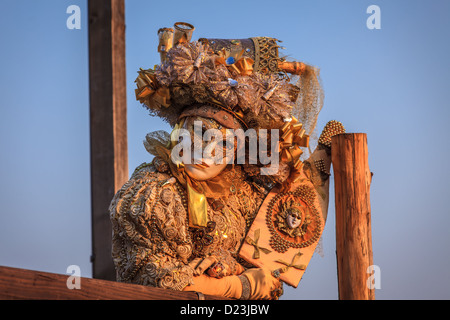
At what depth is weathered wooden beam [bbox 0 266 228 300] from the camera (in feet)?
5.41

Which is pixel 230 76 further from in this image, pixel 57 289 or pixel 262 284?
pixel 57 289

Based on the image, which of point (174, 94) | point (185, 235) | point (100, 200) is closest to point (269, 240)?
point (185, 235)

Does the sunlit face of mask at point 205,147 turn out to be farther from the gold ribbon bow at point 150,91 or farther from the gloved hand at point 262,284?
the gloved hand at point 262,284

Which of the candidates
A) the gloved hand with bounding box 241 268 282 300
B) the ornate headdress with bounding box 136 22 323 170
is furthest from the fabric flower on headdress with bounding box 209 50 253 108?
the gloved hand with bounding box 241 268 282 300

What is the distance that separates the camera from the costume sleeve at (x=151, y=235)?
231 cm

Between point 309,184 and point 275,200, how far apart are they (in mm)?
159

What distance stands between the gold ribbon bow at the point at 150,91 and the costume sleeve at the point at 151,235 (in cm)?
29

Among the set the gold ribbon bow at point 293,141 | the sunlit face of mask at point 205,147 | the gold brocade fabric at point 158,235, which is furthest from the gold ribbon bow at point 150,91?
the gold ribbon bow at point 293,141

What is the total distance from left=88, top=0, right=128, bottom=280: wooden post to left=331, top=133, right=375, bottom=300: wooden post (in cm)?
132

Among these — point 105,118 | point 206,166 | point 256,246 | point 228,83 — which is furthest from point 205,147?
point 105,118

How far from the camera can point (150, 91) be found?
2.46m

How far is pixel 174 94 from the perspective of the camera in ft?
8.09

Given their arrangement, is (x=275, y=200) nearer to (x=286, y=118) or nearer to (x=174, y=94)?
(x=286, y=118)
